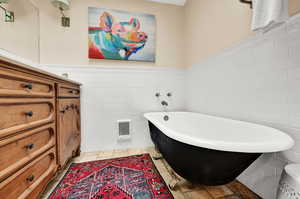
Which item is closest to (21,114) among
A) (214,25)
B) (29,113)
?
(29,113)

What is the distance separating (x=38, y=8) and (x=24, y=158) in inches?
77.4

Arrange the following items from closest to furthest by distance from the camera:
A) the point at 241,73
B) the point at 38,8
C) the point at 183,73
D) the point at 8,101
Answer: the point at 8,101 → the point at 241,73 → the point at 38,8 → the point at 183,73

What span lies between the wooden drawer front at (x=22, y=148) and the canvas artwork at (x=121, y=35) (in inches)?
49.9

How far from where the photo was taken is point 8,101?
609 millimetres

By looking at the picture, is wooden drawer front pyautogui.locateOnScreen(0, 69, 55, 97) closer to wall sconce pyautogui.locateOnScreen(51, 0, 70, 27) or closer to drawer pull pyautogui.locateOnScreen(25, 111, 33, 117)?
drawer pull pyautogui.locateOnScreen(25, 111, 33, 117)

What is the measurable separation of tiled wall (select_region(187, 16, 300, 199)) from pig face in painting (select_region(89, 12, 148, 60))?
120 cm

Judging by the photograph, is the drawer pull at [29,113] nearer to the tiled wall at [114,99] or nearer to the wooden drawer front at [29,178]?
the wooden drawer front at [29,178]

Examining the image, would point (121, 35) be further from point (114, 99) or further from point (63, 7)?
point (114, 99)

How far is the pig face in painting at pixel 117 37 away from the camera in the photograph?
181 centimetres

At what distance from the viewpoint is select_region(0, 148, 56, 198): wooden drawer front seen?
0.60m

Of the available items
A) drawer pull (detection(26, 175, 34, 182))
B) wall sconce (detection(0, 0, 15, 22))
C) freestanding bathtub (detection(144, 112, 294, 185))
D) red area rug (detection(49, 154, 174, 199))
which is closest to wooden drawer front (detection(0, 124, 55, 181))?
drawer pull (detection(26, 175, 34, 182))

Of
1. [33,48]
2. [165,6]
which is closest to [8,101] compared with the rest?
[33,48]

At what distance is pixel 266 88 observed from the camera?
0.94 m

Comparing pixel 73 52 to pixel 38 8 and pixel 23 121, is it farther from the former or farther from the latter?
pixel 23 121
